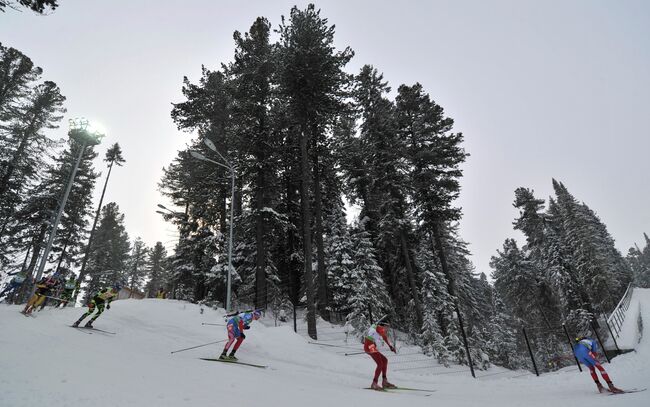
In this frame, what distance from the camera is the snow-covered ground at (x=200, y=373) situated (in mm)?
5180

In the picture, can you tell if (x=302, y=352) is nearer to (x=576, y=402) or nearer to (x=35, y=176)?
(x=576, y=402)

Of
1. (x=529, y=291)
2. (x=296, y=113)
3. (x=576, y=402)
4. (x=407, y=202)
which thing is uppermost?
(x=296, y=113)

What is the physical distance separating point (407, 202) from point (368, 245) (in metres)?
5.00

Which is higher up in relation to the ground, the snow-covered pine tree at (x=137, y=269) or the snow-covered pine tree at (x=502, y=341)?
the snow-covered pine tree at (x=137, y=269)

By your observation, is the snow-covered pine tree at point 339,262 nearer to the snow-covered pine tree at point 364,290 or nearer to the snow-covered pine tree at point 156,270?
the snow-covered pine tree at point 364,290

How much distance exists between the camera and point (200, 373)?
7.37 metres

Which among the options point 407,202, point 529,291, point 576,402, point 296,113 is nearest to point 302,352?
point 576,402

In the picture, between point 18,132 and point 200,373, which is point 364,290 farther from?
point 18,132

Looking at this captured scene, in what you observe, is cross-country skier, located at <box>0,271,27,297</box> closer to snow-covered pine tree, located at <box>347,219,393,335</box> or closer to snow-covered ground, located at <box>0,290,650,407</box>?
snow-covered ground, located at <box>0,290,650,407</box>

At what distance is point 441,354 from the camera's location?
582 inches

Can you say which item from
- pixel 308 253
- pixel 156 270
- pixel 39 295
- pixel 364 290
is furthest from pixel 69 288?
pixel 156 270

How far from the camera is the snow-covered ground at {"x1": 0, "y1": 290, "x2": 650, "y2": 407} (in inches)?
204

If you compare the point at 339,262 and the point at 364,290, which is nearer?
the point at 364,290

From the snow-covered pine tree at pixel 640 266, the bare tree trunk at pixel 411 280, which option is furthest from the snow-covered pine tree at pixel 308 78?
the snow-covered pine tree at pixel 640 266
